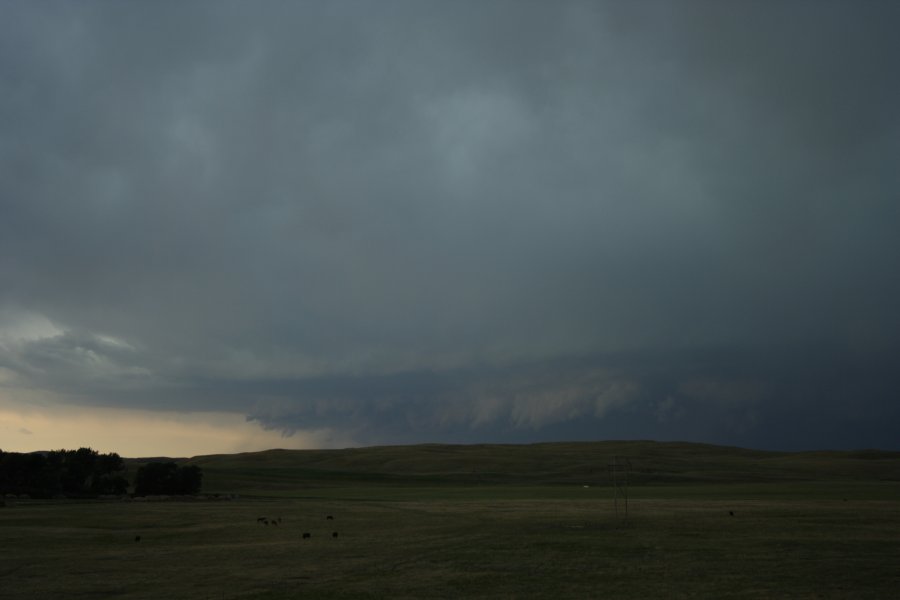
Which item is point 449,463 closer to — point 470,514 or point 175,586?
point 470,514

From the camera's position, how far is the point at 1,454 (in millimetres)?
101062

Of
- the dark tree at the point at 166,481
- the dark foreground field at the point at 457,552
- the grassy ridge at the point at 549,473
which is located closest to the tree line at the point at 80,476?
the dark tree at the point at 166,481

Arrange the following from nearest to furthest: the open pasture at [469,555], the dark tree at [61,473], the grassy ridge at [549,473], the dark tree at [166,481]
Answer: the open pasture at [469,555] < the dark tree at [61,473] < the dark tree at [166,481] < the grassy ridge at [549,473]

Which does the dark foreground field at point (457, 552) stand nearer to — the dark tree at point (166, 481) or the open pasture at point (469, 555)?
the open pasture at point (469, 555)

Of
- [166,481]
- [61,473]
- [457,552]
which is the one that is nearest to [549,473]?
[166,481]

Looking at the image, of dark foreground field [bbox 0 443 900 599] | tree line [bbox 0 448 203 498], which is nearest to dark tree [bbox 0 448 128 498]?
tree line [bbox 0 448 203 498]

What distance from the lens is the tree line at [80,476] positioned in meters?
97.2

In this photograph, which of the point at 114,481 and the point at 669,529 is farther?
the point at 114,481

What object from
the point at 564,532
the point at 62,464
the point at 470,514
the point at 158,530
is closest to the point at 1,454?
the point at 62,464

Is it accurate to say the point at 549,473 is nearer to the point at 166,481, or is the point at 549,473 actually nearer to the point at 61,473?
the point at 166,481

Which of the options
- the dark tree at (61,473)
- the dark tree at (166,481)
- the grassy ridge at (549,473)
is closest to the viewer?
the dark tree at (61,473)

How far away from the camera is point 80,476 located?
10219 cm

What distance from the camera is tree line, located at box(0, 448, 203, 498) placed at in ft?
319

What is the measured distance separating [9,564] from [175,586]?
10.9 metres
